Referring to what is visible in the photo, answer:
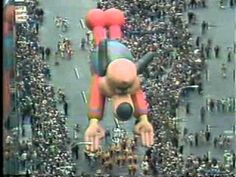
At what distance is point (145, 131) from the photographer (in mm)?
11156

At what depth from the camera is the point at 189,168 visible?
1127cm

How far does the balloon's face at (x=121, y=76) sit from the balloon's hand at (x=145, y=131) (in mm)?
572

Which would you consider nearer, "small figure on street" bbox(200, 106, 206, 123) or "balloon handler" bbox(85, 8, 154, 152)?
"balloon handler" bbox(85, 8, 154, 152)

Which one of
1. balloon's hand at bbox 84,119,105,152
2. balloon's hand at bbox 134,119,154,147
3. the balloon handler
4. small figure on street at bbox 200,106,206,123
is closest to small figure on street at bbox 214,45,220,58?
small figure on street at bbox 200,106,206,123

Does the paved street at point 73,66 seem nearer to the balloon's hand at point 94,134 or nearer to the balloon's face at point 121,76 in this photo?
the balloon's hand at point 94,134

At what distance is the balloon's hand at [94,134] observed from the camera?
11.0 meters

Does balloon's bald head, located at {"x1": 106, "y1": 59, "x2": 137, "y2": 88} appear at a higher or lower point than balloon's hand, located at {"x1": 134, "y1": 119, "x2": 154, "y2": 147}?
higher

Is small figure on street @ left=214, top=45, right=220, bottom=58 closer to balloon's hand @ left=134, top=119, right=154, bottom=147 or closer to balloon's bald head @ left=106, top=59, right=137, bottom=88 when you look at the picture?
balloon's hand @ left=134, top=119, right=154, bottom=147

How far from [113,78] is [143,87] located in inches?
30.6

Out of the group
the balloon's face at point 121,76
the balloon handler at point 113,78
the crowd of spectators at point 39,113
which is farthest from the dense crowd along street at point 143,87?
the balloon's face at point 121,76

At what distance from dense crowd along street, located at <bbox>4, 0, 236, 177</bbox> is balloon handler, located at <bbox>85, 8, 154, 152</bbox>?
0.38ft

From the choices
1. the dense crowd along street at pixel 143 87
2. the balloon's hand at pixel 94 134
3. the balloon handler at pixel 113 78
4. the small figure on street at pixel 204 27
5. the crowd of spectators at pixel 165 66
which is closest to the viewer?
the balloon handler at pixel 113 78

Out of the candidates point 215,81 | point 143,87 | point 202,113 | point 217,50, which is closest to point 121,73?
point 143,87

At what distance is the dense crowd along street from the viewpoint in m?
11.1
